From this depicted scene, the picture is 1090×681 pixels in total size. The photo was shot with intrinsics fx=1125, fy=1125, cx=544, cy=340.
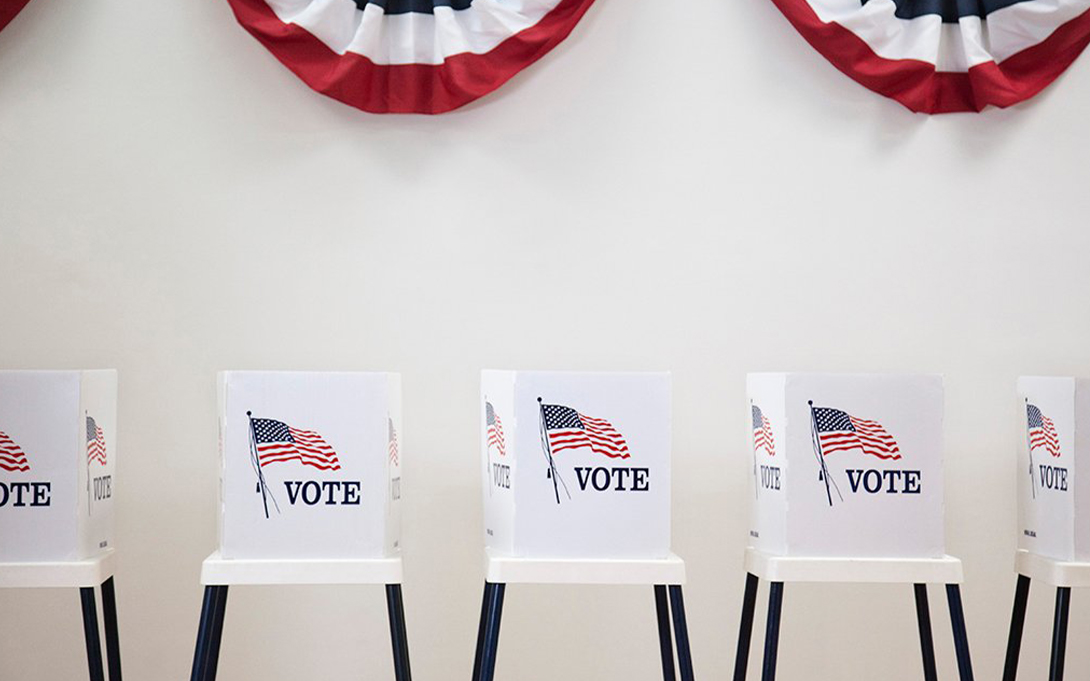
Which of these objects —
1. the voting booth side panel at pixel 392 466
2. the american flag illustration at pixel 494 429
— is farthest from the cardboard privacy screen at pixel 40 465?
the american flag illustration at pixel 494 429

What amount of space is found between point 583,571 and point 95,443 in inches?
34.9

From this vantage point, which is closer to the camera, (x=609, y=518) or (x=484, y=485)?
(x=609, y=518)

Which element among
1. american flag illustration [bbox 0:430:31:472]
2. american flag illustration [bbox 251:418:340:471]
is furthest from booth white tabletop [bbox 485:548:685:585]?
american flag illustration [bbox 0:430:31:472]

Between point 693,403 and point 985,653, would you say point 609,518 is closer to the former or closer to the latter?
point 693,403

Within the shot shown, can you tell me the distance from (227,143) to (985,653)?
6.75ft

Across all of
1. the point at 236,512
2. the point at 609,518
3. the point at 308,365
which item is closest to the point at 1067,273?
the point at 609,518

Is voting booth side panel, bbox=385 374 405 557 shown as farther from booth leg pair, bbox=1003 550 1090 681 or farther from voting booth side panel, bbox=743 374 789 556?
booth leg pair, bbox=1003 550 1090 681

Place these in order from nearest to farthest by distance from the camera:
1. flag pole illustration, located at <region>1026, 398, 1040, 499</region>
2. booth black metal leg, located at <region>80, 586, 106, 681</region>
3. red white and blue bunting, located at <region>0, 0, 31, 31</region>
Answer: booth black metal leg, located at <region>80, 586, 106, 681</region>
flag pole illustration, located at <region>1026, 398, 1040, 499</region>
red white and blue bunting, located at <region>0, 0, 31, 31</region>

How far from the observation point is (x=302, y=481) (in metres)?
1.87

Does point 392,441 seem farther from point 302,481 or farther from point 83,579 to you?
point 83,579

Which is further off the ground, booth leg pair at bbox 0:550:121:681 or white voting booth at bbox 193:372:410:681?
white voting booth at bbox 193:372:410:681

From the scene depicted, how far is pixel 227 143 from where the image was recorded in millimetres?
2479

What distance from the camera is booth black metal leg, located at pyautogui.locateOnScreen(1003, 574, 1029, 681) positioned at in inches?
88.8

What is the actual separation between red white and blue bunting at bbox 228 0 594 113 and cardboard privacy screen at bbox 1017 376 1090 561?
1.25m
